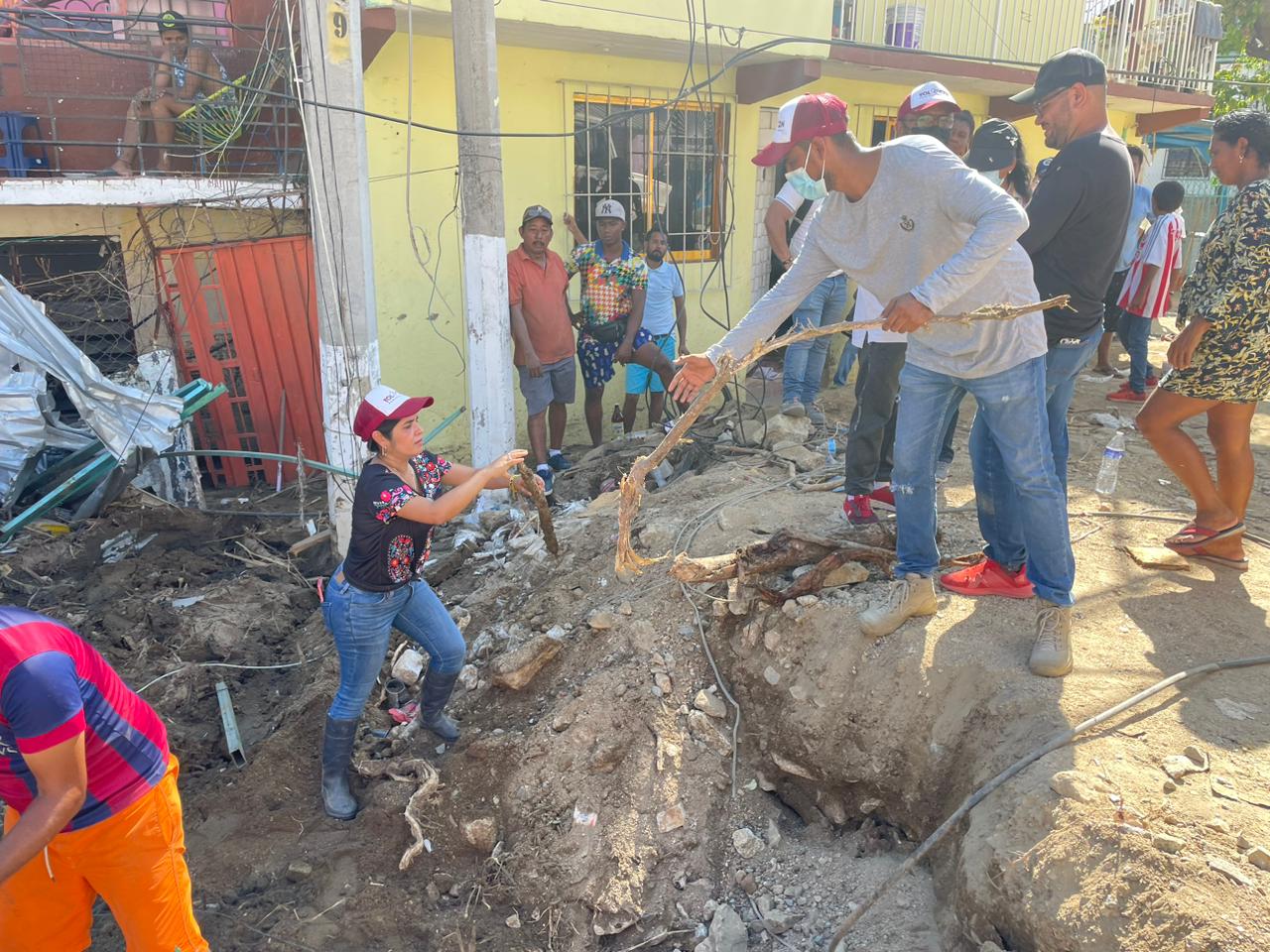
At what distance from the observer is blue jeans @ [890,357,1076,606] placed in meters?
3.20

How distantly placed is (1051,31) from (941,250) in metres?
9.38

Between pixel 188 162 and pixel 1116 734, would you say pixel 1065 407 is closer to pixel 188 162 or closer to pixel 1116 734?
pixel 1116 734

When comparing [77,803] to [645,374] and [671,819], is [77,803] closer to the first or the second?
[671,819]

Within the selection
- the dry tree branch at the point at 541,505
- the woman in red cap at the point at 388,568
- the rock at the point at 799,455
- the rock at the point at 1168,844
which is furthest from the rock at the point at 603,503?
the rock at the point at 1168,844

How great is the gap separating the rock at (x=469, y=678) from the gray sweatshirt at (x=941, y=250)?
208 cm

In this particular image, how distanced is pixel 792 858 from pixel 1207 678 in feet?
5.40

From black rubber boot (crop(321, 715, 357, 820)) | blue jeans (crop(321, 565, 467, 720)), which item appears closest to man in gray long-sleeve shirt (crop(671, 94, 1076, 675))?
blue jeans (crop(321, 565, 467, 720))

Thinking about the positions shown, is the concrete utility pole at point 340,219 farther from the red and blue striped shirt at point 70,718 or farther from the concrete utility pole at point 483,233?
the red and blue striped shirt at point 70,718

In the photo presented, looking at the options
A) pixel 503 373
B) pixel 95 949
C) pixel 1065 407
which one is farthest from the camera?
pixel 503 373

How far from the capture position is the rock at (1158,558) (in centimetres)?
410

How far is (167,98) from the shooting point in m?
7.01

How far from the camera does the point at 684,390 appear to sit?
3330 millimetres

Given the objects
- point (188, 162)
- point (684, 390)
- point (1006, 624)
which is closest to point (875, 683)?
point (1006, 624)

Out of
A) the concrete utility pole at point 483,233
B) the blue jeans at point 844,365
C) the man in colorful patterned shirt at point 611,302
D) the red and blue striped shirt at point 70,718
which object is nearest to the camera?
the red and blue striped shirt at point 70,718
